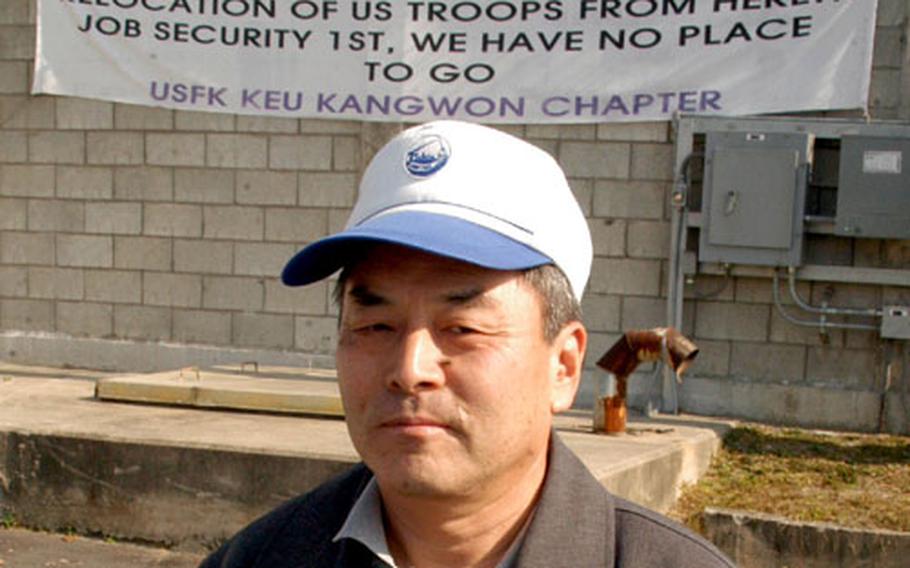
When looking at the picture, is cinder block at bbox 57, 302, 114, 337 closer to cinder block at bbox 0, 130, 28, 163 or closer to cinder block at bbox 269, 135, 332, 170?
cinder block at bbox 0, 130, 28, 163

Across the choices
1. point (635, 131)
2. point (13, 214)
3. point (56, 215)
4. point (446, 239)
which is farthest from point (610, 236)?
point (446, 239)

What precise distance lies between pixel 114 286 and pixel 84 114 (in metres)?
1.21

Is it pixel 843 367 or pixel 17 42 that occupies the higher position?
pixel 17 42

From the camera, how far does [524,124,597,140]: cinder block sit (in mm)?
7281

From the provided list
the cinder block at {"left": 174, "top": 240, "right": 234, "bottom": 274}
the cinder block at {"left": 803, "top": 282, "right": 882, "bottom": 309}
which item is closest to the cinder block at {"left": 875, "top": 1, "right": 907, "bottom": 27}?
the cinder block at {"left": 803, "top": 282, "right": 882, "bottom": 309}

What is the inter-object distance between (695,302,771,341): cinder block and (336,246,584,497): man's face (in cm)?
576

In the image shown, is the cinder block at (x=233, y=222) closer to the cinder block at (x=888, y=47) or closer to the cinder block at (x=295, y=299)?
the cinder block at (x=295, y=299)

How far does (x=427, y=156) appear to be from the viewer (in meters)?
1.48

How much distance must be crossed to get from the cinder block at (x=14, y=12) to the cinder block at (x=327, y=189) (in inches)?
94.9

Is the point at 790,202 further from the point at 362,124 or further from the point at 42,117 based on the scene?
the point at 42,117

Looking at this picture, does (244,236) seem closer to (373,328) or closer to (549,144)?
(549,144)

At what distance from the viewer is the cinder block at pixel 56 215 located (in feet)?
27.7

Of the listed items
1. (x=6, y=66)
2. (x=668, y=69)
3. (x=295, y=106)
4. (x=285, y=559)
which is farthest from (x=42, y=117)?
(x=285, y=559)

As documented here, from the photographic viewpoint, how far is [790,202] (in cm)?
677
